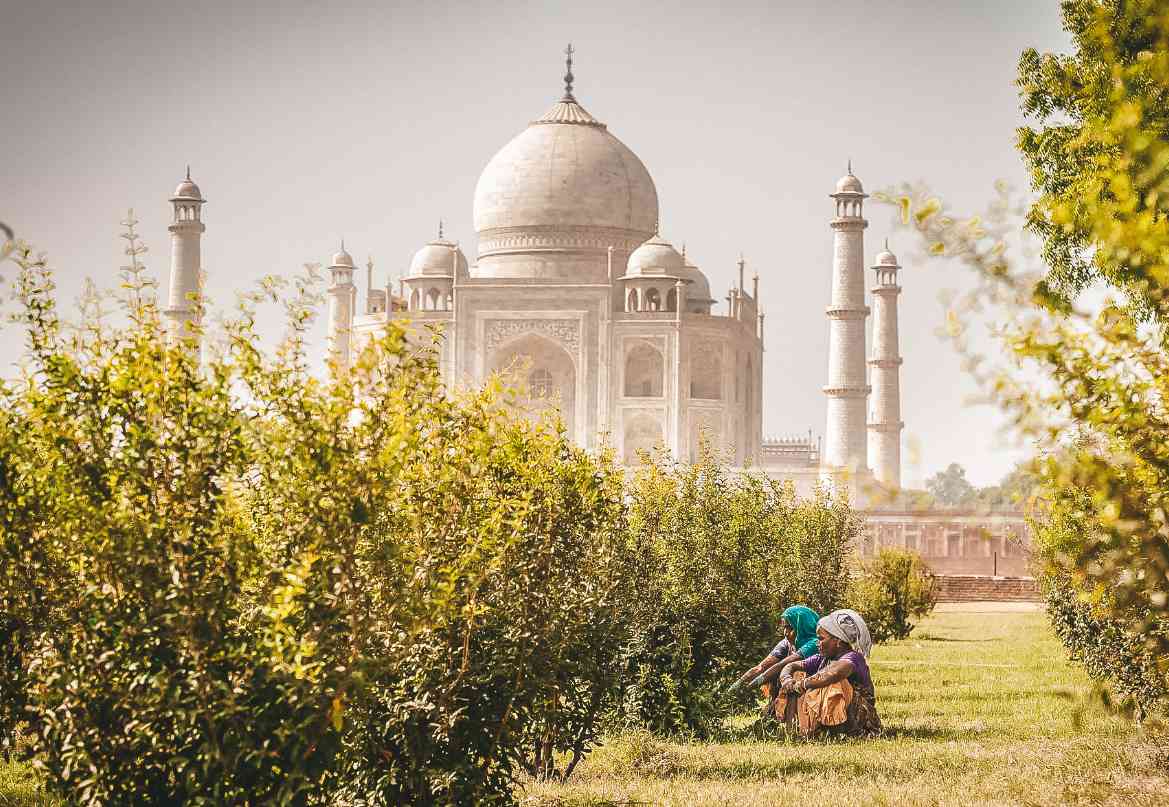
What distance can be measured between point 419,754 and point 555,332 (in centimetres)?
2676

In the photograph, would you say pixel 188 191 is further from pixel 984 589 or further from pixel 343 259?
pixel 984 589

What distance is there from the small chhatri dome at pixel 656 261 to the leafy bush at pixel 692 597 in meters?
22.5

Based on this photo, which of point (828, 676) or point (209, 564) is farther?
point (828, 676)

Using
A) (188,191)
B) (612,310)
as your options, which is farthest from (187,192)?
(612,310)

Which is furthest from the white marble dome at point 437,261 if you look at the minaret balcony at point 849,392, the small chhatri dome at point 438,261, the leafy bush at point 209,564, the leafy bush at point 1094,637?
the leafy bush at point 209,564

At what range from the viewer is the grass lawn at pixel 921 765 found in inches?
203

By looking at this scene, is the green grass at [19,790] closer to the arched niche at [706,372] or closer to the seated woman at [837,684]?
the seated woman at [837,684]

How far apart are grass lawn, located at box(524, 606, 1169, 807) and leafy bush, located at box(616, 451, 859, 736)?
32 centimetres

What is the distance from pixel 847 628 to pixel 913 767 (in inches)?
34.8

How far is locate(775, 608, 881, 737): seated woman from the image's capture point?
21.4 ft

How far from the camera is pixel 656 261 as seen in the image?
103 ft

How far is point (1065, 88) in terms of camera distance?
2.40m

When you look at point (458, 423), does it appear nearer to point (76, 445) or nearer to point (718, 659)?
point (76, 445)

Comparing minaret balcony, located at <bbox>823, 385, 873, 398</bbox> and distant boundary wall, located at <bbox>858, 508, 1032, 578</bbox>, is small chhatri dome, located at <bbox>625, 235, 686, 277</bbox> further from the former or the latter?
distant boundary wall, located at <bbox>858, 508, 1032, 578</bbox>
